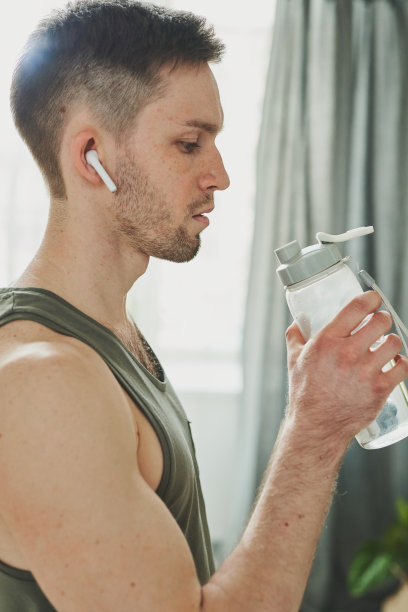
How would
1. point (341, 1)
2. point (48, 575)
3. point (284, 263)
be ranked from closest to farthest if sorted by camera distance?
1. point (48, 575)
2. point (284, 263)
3. point (341, 1)

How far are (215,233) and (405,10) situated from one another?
110 centimetres

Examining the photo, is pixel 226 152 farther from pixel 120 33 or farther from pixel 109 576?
pixel 109 576

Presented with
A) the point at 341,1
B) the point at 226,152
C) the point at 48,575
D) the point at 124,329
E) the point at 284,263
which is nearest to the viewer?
the point at 48,575

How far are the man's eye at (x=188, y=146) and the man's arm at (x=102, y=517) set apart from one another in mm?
350

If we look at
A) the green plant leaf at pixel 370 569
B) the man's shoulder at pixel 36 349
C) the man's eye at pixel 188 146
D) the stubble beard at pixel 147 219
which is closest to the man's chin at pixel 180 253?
the stubble beard at pixel 147 219

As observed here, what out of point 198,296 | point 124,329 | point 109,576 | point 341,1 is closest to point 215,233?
A: point 198,296

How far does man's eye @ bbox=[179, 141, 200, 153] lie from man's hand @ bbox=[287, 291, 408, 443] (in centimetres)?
33

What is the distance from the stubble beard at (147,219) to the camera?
0.97 meters

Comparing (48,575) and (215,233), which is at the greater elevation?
(215,233)

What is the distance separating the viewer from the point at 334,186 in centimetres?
271

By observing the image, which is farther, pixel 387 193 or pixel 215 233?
pixel 215 233

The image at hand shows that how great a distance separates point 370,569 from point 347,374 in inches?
68.0

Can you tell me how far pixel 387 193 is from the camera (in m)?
2.71

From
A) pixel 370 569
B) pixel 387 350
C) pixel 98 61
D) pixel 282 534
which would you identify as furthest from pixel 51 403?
pixel 370 569
